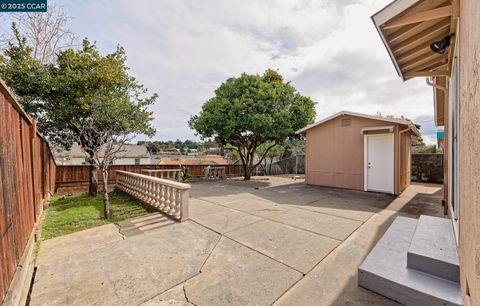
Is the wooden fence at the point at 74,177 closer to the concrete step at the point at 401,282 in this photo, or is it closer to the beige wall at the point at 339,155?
the beige wall at the point at 339,155

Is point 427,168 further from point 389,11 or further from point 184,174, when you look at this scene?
point 184,174

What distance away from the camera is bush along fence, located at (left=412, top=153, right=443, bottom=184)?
9.81 meters

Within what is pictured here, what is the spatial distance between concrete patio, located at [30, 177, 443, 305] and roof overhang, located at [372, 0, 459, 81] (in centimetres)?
312

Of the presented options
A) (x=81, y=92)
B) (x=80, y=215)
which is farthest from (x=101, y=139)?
(x=80, y=215)

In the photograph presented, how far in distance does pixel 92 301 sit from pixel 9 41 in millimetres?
8238

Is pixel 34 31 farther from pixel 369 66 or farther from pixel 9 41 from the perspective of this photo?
pixel 369 66

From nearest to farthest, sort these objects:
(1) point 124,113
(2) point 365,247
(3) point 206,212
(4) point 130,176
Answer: (2) point 365,247, (3) point 206,212, (1) point 124,113, (4) point 130,176

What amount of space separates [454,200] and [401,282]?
1648mm

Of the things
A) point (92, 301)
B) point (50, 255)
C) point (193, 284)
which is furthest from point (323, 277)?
point (50, 255)

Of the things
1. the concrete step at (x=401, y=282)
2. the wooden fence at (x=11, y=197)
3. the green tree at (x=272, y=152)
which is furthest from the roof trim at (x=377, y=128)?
the green tree at (x=272, y=152)

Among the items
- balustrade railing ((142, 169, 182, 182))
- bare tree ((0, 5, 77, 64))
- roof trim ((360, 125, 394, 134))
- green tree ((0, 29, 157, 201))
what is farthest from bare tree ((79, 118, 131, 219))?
roof trim ((360, 125, 394, 134))

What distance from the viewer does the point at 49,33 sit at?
309 inches

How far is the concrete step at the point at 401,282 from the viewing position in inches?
70.6

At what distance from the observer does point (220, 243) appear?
326 centimetres
